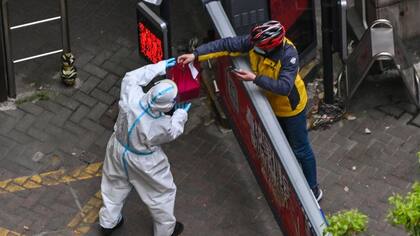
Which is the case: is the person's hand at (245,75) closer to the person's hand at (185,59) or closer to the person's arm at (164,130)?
the person's hand at (185,59)

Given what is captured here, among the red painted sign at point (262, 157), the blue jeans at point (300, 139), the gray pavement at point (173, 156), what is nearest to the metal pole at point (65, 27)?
the gray pavement at point (173, 156)

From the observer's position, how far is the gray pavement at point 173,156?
9.63 meters

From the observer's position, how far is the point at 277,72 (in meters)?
8.80

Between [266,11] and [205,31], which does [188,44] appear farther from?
[266,11]

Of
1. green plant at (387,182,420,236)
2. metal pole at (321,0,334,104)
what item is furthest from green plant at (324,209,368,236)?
metal pole at (321,0,334,104)

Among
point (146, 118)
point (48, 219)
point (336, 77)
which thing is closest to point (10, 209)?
point (48, 219)

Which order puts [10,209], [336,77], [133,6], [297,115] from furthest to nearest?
[133,6]
[336,77]
[10,209]
[297,115]

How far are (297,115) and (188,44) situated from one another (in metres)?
2.45

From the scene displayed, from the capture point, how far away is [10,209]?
970cm

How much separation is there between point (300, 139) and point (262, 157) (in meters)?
0.53

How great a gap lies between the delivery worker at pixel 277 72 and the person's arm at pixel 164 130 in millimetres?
537

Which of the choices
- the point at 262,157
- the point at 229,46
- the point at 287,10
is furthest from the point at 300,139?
the point at 287,10

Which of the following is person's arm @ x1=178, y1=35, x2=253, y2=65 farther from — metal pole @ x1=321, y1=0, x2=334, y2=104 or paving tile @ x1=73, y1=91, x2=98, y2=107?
paving tile @ x1=73, y1=91, x2=98, y2=107

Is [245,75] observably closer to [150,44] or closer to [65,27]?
[150,44]
